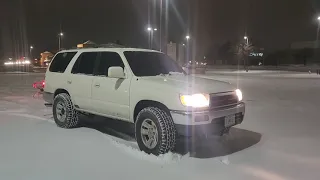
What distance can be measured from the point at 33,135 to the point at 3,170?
2.10 m

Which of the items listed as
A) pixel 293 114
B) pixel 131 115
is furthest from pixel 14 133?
pixel 293 114

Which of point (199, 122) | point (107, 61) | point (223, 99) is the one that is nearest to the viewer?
point (199, 122)

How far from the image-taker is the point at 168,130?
529 centimetres

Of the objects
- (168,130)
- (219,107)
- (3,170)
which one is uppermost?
(219,107)

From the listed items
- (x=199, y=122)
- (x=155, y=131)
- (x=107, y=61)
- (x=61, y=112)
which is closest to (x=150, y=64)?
(x=107, y=61)

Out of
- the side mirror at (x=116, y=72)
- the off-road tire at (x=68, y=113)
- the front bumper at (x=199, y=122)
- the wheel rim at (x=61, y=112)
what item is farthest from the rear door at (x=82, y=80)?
the front bumper at (x=199, y=122)

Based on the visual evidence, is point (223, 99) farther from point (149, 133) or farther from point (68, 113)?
point (68, 113)

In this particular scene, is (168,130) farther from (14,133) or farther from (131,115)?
(14,133)

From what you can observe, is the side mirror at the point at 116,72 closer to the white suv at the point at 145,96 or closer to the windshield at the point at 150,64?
the white suv at the point at 145,96

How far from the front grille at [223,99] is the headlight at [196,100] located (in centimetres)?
12

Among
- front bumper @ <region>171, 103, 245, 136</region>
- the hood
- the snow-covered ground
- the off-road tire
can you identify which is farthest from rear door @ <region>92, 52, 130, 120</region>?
front bumper @ <region>171, 103, 245, 136</region>

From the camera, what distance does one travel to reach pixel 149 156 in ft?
17.7

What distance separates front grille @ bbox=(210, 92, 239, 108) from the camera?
539 cm

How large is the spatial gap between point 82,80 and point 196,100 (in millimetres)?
2879
